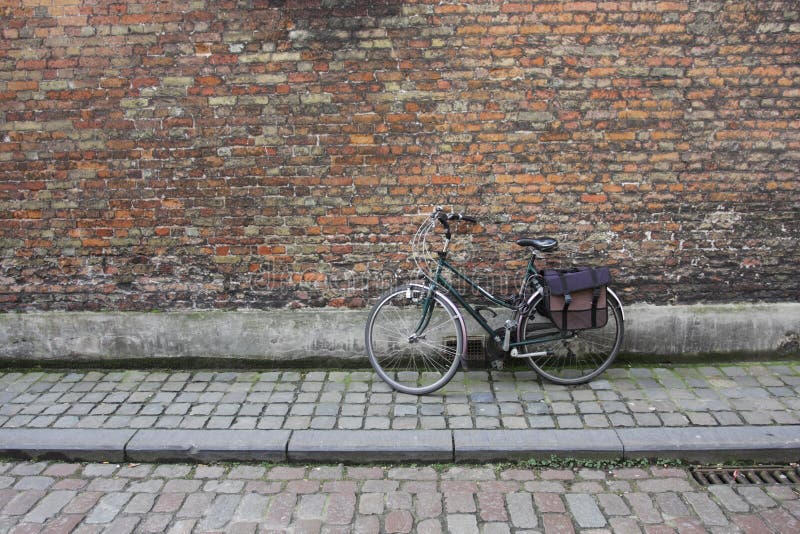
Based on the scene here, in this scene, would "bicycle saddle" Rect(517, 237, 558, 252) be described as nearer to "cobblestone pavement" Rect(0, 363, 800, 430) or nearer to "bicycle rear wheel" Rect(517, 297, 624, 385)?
"bicycle rear wheel" Rect(517, 297, 624, 385)

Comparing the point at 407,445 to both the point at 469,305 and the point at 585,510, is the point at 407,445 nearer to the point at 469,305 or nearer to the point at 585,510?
the point at 585,510

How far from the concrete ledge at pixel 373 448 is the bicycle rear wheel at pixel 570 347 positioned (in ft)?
3.99

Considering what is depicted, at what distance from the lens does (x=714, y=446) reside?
11.8 feet

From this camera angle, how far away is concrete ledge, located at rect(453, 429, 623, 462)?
11.8 feet

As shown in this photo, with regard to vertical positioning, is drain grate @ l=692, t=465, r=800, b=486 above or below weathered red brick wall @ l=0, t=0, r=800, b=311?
below

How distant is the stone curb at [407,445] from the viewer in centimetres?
361

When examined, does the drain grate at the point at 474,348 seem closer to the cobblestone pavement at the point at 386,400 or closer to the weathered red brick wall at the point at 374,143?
the cobblestone pavement at the point at 386,400

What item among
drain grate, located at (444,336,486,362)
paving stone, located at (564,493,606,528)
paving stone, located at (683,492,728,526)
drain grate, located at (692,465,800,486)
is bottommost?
drain grate, located at (692,465,800,486)

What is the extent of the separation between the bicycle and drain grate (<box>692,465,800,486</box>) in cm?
113

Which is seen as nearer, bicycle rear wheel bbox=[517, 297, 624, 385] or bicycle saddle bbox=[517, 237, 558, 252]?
bicycle saddle bbox=[517, 237, 558, 252]

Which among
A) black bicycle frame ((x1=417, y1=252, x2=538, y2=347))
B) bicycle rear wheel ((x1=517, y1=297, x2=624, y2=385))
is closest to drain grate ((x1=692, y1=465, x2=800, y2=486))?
bicycle rear wheel ((x1=517, y1=297, x2=624, y2=385))

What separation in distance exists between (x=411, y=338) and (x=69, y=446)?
8.41 feet

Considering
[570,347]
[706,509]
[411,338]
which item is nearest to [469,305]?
[411,338]

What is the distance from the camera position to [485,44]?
4426mm
